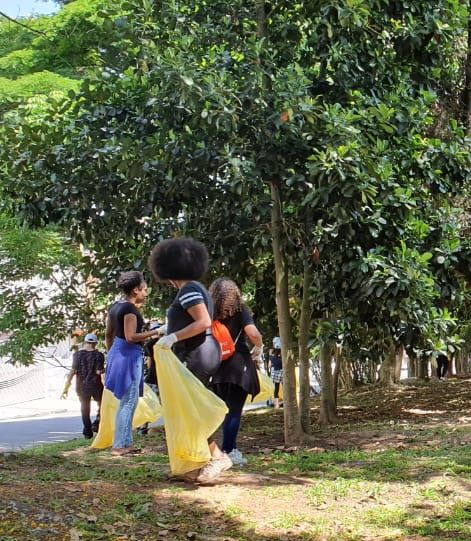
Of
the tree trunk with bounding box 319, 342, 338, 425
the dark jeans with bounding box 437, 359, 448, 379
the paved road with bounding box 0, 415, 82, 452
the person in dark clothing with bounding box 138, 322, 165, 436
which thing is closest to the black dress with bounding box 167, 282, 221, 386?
the person in dark clothing with bounding box 138, 322, 165, 436

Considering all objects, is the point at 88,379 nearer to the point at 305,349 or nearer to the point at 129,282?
the point at 305,349

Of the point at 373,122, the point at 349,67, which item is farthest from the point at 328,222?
the point at 349,67

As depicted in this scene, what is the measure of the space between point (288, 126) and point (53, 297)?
25.8ft

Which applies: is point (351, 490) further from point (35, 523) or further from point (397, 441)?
point (397, 441)

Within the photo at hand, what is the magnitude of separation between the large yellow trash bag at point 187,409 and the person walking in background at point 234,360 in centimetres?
75

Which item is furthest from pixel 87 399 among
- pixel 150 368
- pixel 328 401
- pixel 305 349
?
pixel 328 401

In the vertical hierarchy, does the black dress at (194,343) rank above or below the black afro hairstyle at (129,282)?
below

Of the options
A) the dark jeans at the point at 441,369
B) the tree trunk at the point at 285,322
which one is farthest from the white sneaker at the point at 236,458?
the dark jeans at the point at 441,369

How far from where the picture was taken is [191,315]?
210 inches

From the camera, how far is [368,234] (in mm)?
7906

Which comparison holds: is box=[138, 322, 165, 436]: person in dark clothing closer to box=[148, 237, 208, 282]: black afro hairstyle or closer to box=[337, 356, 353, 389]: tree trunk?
Answer: box=[148, 237, 208, 282]: black afro hairstyle

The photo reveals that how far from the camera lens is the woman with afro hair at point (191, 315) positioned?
530 cm

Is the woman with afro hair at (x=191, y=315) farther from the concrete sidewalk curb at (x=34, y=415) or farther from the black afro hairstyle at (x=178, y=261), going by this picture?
the concrete sidewalk curb at (x=34, y=415)

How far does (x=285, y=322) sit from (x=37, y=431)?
10901mm
